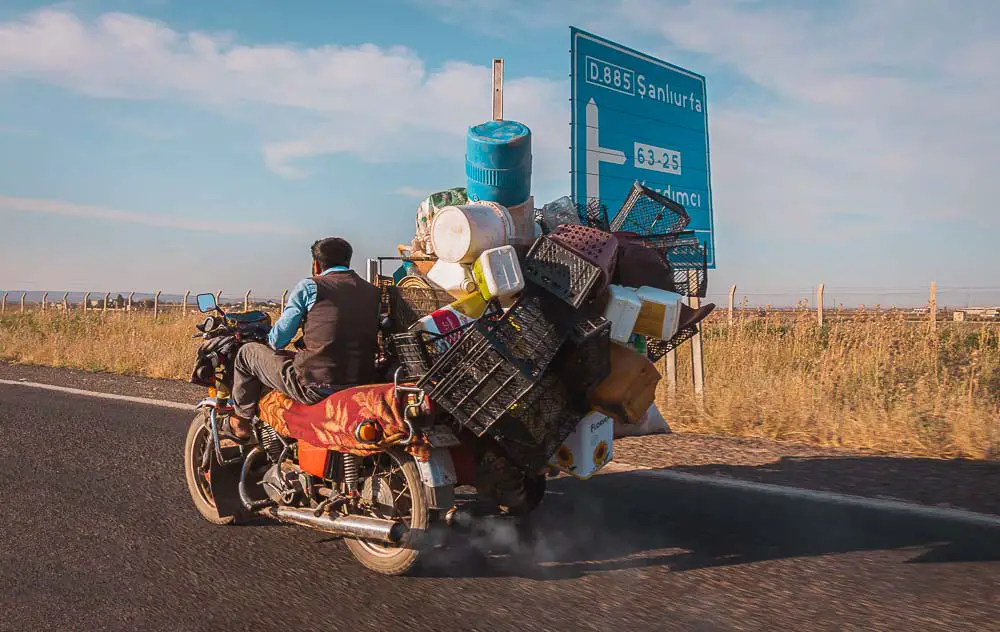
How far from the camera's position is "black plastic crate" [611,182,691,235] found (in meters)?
5.67

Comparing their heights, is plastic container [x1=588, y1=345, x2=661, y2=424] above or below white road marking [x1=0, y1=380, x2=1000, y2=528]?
above

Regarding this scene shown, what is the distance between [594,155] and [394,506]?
7.06 metres

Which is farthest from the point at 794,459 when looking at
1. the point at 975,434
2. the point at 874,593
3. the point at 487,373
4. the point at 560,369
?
the point at 487,373

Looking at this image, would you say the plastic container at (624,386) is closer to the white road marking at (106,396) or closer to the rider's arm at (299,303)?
the rider's arm at (299,303)

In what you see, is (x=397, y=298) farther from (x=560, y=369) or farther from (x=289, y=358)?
(x=560, y=369)

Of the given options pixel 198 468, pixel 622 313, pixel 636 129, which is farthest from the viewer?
pixel 636 129

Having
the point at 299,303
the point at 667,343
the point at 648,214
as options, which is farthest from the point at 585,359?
the point at 648,214

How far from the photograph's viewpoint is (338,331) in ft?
15.4

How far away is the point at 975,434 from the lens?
25.5 feet

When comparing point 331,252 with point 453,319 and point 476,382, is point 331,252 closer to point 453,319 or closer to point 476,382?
point 453,319

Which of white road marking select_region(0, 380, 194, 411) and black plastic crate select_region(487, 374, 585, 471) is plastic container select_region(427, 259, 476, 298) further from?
white road marking select_region(0, 380, 194, 411)

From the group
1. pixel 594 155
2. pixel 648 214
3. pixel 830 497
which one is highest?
pixel 594 155

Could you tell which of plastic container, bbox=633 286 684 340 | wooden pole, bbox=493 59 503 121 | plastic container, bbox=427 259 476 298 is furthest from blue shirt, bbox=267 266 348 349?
wooden pole, bbox=493 59 503 121

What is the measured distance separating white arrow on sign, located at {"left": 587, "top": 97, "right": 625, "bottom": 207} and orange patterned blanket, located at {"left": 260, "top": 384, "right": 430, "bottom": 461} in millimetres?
6456
